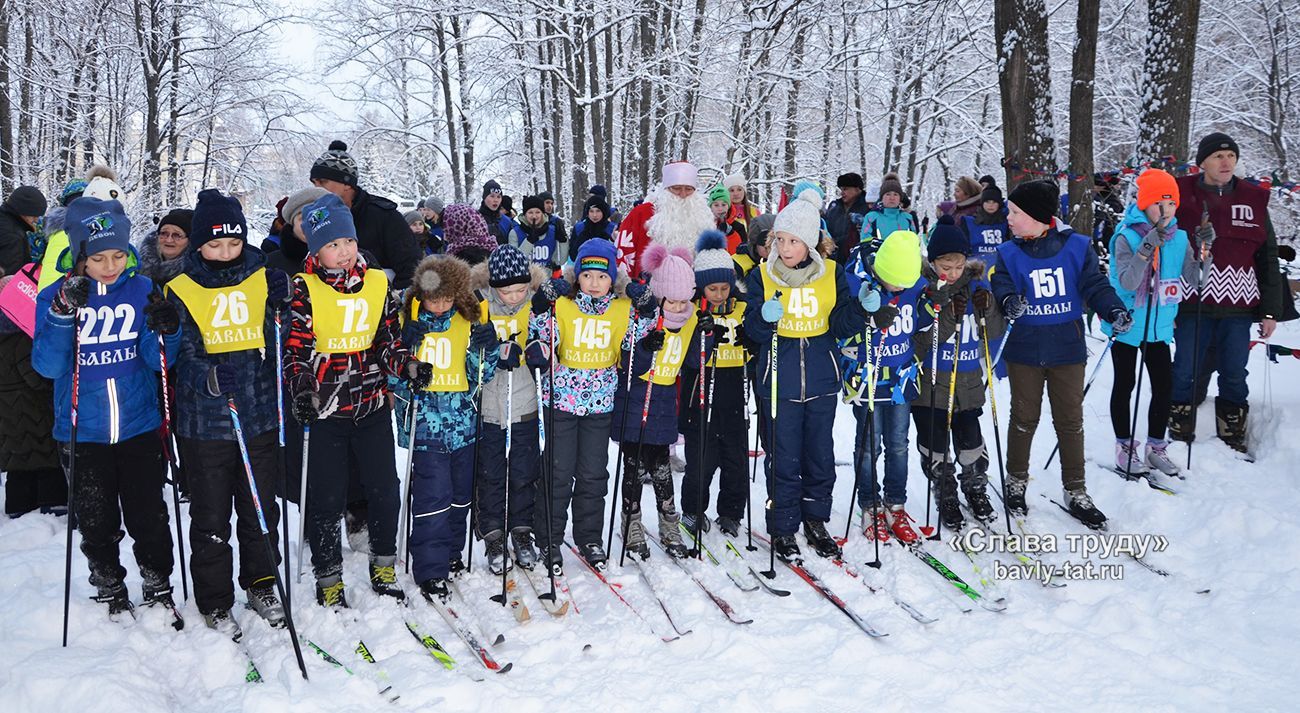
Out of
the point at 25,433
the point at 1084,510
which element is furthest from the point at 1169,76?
the point at 25,433

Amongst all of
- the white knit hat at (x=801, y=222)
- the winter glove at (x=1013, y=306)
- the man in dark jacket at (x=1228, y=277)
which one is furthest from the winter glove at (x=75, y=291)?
the man in dark jacket at (x=1228, y=277)

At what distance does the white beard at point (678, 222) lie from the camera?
19.0 ft

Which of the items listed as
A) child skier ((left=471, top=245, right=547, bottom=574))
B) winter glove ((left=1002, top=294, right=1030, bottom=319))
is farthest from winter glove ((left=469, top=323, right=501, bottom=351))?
winter glove ((left=1002, top=294, right=1030, bottom=319))

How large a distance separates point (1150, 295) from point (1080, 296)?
102 centimetres

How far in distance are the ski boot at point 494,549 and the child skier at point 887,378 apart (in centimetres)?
216

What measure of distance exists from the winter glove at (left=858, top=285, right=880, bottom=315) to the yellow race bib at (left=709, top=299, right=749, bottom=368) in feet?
2.33

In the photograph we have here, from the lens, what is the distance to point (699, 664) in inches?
134

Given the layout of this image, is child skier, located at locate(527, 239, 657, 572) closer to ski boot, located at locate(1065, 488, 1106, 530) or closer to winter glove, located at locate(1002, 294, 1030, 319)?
winter glove, located at locate(1002, 294, 1030, 319)

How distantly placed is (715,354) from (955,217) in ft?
14.8

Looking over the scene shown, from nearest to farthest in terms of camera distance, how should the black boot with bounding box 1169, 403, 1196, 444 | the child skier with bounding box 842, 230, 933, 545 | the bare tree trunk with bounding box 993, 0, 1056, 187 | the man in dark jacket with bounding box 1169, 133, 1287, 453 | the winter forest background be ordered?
the child skier with bounding box 842, 230, 933, 545, the man in dark jacket with bounding box 1169, 133, 1287, 453, the black boot with bounding box 1169, 403, 1196, 444, the bare tree trunk with bounding box 993, 0, 1056, 187, the winter forest background

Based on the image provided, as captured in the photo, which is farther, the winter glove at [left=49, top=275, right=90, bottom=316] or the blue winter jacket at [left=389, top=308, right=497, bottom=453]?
the blue winter jacket at [left=389, top=308, right=497, bottom=453]

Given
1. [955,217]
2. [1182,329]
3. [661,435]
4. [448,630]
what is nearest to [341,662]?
[448,630]

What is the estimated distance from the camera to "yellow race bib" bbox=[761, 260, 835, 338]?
4344mm

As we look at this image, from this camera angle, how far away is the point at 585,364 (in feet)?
13.6
